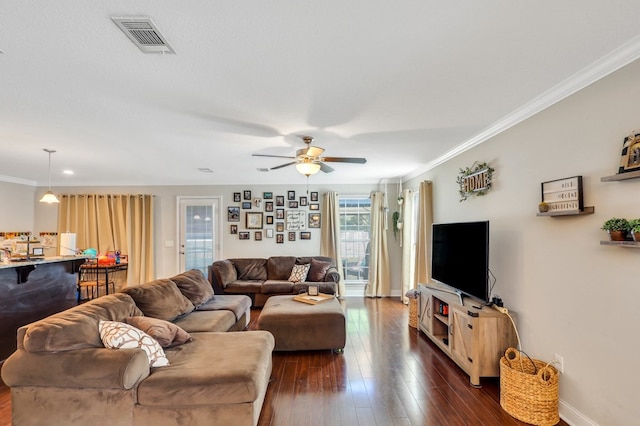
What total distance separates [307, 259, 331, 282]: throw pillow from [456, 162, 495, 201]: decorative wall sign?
115 inches

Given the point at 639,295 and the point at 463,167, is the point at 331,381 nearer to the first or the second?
the point at 639,295

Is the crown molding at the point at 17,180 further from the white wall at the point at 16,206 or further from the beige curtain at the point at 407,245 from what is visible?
the beige curtain at the point at 407,245

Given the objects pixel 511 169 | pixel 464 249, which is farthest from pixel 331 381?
pixel 511 169

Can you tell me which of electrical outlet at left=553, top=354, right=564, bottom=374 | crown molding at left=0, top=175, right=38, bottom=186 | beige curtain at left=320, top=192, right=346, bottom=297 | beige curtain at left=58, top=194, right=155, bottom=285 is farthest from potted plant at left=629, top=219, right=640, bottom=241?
crown molding at left=0, top=175, right=38, bottom=186

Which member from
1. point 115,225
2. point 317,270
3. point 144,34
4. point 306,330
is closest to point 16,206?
point 115,225

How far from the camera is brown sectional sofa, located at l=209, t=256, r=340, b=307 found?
18.6 feet

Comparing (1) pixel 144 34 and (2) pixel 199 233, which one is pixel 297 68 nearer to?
(1) pixel 144 34

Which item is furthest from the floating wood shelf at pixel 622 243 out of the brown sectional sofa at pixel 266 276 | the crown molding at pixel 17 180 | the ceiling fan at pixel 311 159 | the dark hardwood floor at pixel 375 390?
the crown molding at pixel 17 180

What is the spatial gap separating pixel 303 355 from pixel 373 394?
1064 mm

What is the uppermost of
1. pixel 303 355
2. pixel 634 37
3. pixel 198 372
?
pixel 634 37

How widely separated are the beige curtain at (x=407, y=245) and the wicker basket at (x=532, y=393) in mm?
3557

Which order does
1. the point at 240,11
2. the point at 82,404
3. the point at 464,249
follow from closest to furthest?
1. the point at 240,11
2. the point at 82,404
3. the point at 464,249

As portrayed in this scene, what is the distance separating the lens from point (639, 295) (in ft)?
6.17

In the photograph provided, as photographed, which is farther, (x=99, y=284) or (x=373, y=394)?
(x=99, y=284)
